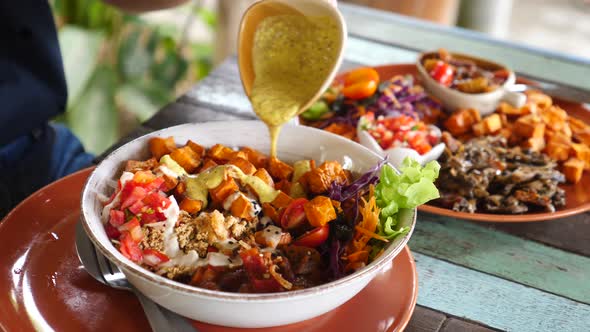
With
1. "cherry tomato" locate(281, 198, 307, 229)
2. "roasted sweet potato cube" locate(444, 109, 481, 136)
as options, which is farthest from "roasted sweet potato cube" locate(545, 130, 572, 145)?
"cherry tomato" locate(281, 198, 307, 229)

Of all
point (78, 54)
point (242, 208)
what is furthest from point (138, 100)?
point (242, 208)

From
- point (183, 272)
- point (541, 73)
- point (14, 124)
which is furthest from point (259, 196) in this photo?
point (541, 73)

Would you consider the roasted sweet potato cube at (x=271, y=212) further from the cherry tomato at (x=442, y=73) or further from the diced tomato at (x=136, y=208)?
the cherry tomato at (x=442, y=73)

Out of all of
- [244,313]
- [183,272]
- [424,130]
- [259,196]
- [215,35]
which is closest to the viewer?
[244,313]

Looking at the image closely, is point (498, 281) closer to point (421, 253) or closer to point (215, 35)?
point (421, 253)

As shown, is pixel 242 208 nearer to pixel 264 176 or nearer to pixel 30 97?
pixel 264 176

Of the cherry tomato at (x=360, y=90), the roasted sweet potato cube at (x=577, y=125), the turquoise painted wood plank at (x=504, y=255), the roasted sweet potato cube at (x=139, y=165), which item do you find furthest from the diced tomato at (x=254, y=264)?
the roasted sweet potato cube at (x=577, y=125)
